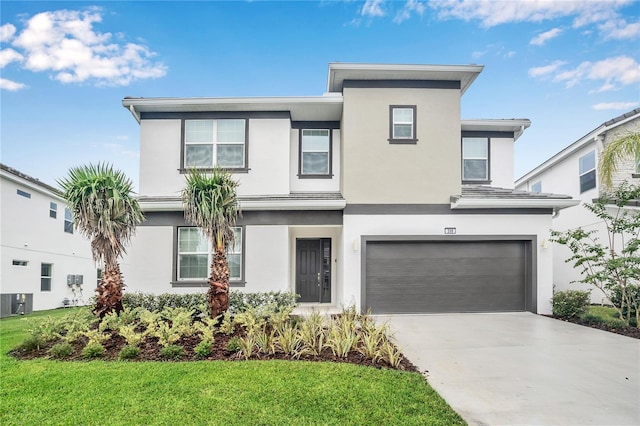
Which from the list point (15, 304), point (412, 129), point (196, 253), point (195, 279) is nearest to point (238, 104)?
point (196, 253)

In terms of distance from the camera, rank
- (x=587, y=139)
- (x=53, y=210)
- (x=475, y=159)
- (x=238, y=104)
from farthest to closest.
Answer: (x=53, y=210) → (x=587, y=139) → (x=475, y=159) → (x=238, y=104)

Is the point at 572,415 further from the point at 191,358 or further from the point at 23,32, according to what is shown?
the point at 23,32

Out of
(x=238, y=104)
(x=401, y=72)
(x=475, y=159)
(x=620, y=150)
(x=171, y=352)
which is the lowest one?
(x=171, y=352)

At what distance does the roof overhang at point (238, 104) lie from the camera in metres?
11.1

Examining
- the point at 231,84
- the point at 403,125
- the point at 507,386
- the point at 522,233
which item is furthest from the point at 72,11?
the point at 522,233

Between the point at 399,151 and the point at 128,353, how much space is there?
8.51 metres

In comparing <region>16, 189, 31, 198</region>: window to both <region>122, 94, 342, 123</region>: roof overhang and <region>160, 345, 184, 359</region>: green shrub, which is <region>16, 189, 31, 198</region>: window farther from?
<region>160, 345, 184, 359</region>: green shrub

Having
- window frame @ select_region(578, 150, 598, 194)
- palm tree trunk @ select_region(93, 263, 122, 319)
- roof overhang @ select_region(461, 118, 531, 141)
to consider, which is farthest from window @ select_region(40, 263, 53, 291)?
window frame @ select_region(578, 150, 598, 194)

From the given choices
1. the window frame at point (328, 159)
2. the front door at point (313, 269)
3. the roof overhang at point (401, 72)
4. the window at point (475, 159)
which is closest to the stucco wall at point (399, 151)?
the roof overhang at point (401, 72)

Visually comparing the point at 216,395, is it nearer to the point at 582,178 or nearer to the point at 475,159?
the point at 475,159

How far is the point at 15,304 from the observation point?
13.5 meters

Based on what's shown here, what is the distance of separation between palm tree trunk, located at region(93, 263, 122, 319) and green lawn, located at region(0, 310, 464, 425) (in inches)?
85.3

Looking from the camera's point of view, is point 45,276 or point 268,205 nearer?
point 268,205

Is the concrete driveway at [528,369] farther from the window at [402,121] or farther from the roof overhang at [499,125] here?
the roof overhang at [499,125]
